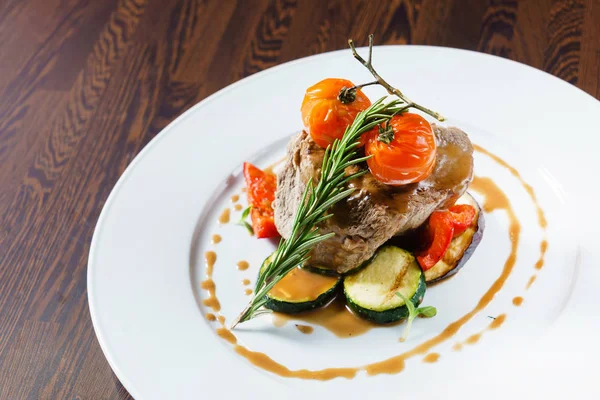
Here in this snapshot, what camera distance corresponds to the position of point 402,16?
4.76 meters

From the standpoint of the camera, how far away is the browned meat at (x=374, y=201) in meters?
2.89

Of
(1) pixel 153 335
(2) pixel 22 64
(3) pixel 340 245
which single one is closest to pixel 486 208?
(3) pixel 340 245

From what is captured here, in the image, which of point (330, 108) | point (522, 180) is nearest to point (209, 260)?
point (330, 108)

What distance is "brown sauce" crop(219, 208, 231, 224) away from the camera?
11.8 ft

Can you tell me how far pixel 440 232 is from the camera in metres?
3.15

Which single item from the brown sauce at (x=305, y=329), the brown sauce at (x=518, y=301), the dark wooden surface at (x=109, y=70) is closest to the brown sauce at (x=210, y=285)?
the brown sauce at (x=305, y=329)

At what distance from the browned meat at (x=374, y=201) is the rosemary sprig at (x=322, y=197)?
0.09 m

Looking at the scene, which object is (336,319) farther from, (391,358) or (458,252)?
(458,252)

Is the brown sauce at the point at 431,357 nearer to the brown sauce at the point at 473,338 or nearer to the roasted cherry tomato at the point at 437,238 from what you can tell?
the brown sauce at the point at 473,338

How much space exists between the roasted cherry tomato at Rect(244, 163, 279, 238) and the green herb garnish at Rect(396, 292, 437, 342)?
89cm

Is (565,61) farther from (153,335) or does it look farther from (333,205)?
(153,335)

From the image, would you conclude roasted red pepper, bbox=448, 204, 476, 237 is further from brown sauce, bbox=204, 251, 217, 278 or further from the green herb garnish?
brown sauce, bbox=204, 251, 217, 278

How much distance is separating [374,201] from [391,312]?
0.51 m

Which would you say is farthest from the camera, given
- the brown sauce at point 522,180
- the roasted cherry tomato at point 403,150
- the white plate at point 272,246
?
the brown sauce at point 522,180
